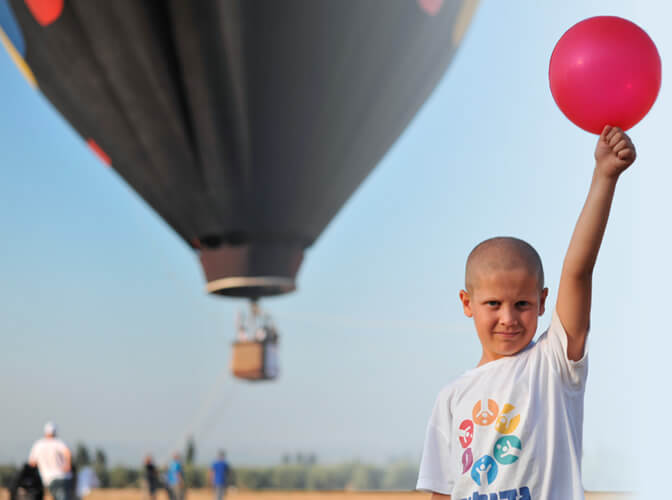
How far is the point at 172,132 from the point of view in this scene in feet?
21.1

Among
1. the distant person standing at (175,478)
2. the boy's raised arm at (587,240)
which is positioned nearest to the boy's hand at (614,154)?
the boy's raised arm at (587,240)

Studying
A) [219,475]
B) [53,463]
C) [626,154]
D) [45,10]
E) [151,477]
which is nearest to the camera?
[626,154]

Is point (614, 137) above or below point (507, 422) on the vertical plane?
above

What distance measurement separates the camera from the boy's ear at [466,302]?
1.38 metres

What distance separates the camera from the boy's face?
1.30 meters

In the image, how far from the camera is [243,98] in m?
6.16

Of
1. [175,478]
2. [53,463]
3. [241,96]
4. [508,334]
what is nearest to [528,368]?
[508,334]

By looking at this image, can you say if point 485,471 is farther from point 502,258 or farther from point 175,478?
point 175,478

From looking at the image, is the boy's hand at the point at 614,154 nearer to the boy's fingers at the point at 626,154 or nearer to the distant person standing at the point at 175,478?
the boy's fingers at the point at 626,154

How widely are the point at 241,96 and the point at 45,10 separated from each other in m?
1.49

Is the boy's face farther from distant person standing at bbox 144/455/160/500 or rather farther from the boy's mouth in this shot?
distant person standing at bbox 144/455/160/500

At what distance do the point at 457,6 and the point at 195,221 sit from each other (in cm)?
275

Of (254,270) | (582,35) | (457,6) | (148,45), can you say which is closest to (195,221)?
(254,270)

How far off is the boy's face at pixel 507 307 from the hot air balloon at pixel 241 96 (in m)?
4.75
